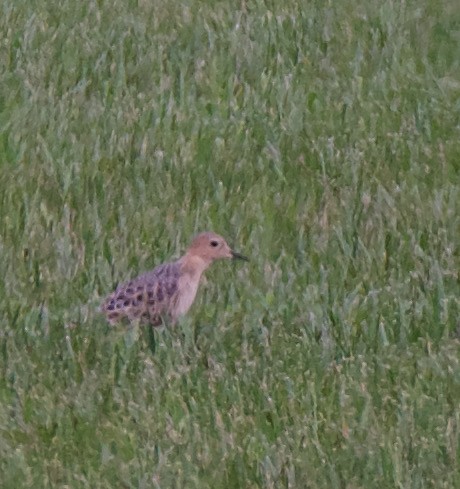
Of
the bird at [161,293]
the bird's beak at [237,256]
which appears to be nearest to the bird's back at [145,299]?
the bird at [161,293]

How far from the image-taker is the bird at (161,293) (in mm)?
7188

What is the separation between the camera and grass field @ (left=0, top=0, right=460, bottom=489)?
602 cm

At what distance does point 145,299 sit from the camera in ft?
23.9

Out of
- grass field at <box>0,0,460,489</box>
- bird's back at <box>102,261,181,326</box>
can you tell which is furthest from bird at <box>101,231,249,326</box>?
grass field at <box>0,0,460,489</box>

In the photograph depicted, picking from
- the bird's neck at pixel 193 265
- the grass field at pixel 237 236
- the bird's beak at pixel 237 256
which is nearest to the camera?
the grass field at pixel 237 236

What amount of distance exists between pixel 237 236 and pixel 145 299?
101 cm

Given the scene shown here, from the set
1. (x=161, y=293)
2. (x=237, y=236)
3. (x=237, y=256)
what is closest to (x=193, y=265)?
(x=161, y=293)

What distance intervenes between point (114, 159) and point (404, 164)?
1.50m

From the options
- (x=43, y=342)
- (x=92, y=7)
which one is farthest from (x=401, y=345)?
(x=92, y=7)

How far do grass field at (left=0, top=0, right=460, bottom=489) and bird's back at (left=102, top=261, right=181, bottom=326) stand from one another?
5.5 inches

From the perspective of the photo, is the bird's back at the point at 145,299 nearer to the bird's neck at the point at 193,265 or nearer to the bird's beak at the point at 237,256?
the bird's neck at the point at 193,265

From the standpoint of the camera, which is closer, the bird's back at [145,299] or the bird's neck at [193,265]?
the bird's back at [145,299]

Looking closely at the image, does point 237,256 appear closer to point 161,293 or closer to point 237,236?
point 237,236

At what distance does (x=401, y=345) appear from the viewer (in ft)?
22.6
